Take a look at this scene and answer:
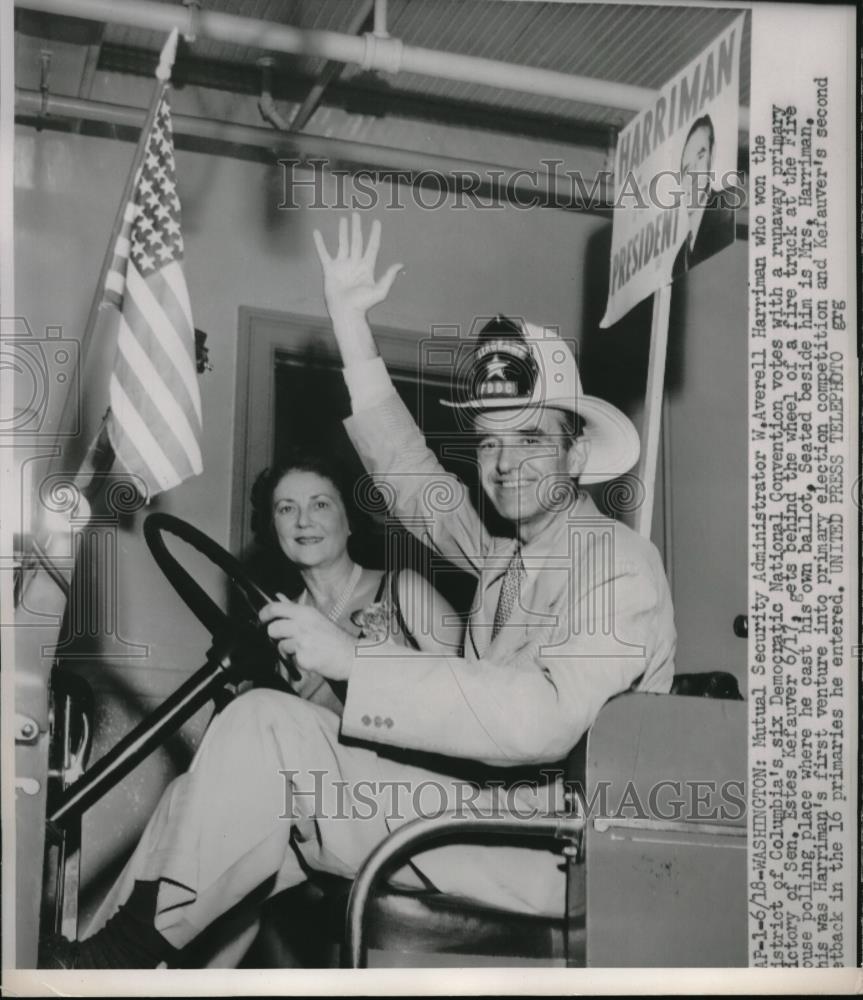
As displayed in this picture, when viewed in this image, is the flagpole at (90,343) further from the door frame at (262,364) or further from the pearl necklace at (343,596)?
the pearl necklace at (343,596)

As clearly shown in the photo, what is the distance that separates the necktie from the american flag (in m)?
0.66

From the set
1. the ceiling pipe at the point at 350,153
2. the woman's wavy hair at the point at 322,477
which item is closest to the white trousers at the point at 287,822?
the woman's wavy hair at the point at 322,477

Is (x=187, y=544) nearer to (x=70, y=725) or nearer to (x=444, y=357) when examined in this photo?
(x=70, y=725)

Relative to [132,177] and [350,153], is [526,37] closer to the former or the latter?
[350,153]

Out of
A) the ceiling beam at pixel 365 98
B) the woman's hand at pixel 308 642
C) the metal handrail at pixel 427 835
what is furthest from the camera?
the ceiling beam at pixel 365 98

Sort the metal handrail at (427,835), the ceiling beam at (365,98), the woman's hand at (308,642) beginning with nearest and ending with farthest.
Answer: the metal handrail at (427,835), the woman's hand at (308,642), the ceiling beam at (365,98)

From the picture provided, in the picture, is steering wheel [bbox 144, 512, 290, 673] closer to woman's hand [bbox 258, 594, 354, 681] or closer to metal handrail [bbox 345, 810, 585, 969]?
woman's hand [bbox 258, 594, 354, 681]

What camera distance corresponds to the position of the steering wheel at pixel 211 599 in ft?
9.05

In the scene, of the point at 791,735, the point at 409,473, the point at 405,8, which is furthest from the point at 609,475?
the point at 405,8

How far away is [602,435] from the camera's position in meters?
2.88

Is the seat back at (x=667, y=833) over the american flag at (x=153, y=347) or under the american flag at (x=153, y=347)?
under

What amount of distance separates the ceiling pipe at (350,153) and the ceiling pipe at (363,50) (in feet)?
0.54

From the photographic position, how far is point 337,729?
2738 millimetres

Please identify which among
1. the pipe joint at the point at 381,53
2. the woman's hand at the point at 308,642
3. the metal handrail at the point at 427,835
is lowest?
the metal handrail at the point at 427,835
